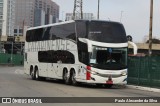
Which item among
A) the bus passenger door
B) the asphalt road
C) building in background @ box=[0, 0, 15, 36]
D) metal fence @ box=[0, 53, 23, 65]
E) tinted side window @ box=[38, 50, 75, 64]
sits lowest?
metal fence @ box=[0, 53, 23, 65]

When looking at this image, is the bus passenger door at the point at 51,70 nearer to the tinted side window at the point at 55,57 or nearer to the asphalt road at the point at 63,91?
the tinted side window at the point at 55,57

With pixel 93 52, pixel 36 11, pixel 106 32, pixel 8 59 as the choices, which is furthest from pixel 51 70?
pixel 36 11

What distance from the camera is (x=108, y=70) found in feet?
89.9

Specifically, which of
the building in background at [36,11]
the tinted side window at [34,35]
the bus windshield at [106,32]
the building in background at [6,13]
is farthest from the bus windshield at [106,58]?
the building in background at [36,11]

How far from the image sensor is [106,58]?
2756cm

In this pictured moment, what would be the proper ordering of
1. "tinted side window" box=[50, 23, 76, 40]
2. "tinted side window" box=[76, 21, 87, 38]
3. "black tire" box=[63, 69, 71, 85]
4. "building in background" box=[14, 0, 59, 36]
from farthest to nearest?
"building in background" box=[14, 0, 59, 36] → "black tire" box=[63, 69, 71, 85] → "tinted side window" box=[50, 23, 76, 40] → "tinted side window" box=[76, 21, 87, 38]

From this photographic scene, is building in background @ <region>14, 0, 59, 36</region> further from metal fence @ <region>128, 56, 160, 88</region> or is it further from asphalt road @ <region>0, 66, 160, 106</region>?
asphalt road @ <region>0, 66, 160, 106</region>

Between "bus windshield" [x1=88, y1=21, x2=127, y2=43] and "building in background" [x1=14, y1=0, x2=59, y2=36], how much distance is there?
96.6 metres

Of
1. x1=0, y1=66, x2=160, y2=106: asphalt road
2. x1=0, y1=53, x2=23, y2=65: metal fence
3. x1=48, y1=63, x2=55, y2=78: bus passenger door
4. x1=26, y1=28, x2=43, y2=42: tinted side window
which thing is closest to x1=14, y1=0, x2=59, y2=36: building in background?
x1=0, y1=53, x2=23, y2=65: metal fence

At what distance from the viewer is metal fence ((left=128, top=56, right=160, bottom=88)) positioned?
93.3ft

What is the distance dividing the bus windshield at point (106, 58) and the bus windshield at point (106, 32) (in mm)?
556

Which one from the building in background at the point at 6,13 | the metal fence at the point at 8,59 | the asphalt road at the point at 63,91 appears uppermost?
the building in background at the point at 6,13

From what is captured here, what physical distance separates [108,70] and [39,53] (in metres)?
9.14

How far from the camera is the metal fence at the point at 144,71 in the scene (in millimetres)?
28452
